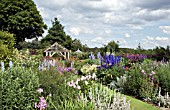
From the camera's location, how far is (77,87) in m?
6.25

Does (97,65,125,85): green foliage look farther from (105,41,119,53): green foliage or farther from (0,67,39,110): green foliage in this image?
(105,41,119,53): green foliage

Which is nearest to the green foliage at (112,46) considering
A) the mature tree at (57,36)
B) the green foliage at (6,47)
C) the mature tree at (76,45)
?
the mature tree at (76,45)

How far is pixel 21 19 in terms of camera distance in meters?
43.8

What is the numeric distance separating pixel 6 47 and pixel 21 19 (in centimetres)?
3405

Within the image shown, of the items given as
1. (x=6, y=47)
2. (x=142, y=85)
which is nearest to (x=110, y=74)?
(x=142, y=85)

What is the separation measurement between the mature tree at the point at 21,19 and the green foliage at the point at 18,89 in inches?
1521

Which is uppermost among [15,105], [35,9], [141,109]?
[35,9]

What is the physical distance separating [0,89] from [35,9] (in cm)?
4414

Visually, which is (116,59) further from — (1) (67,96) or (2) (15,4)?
(2) (15,4)

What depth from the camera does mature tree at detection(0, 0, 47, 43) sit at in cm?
4397

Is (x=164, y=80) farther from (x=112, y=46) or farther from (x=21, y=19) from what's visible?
(x=21, y=19)

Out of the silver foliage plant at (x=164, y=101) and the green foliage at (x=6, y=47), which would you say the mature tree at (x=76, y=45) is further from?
the silver foliage plant at (x=164, y=101)


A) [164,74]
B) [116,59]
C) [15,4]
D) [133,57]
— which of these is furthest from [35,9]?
[164,74]

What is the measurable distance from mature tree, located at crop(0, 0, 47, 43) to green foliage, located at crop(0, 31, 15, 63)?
1285 inches
